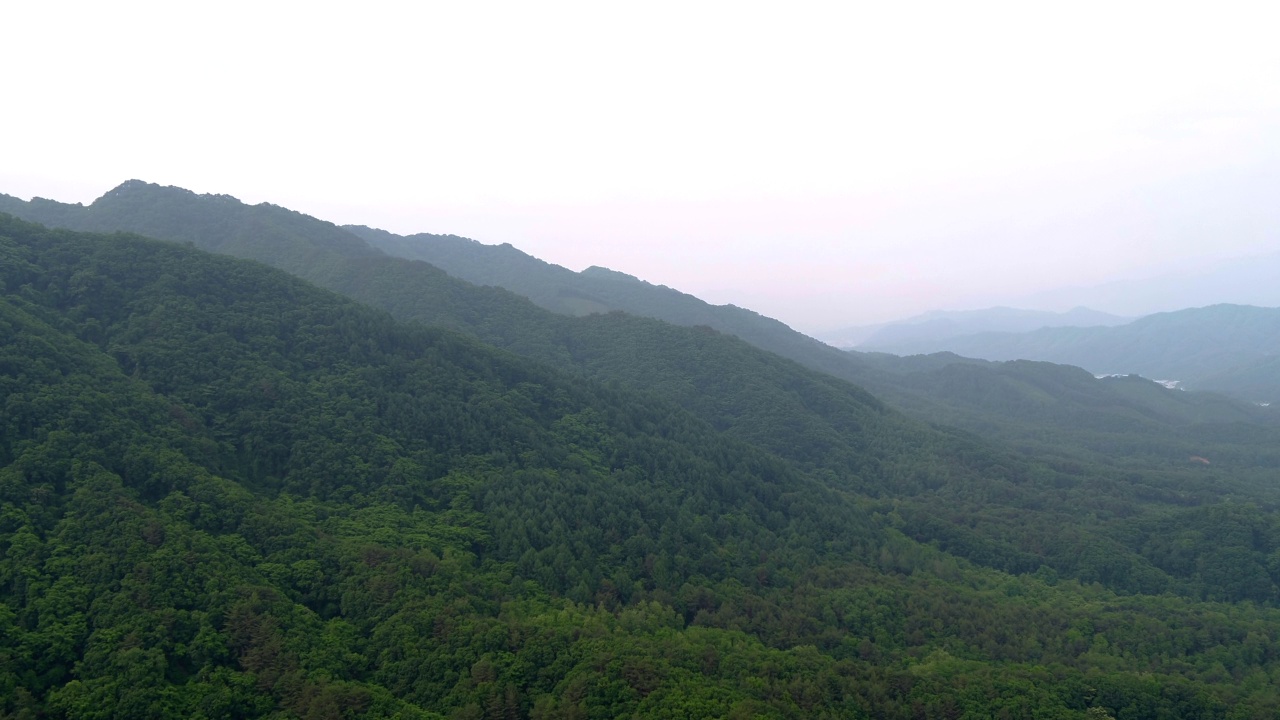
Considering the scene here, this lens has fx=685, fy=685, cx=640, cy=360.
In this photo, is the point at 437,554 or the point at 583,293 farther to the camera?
the point at 583,293

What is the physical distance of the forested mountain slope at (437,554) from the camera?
24.4 m

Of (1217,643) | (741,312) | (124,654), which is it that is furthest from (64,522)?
(741,312)

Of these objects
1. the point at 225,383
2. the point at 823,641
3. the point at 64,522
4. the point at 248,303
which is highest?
the point at 248,303

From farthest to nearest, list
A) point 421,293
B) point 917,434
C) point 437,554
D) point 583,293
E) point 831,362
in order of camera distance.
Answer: point 583,293
point 831,362
point 421,293
point 917,434
point 437,554

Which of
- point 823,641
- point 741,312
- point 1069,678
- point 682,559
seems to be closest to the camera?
point 1069,678

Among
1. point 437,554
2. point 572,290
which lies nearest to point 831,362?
point 572,290

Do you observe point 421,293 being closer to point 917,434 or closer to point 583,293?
point 583,293

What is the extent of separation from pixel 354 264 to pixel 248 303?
4023cm

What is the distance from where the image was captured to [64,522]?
2717cm

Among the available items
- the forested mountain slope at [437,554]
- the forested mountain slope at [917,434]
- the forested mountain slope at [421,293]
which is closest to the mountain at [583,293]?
the forested mountain slope at [421,293]

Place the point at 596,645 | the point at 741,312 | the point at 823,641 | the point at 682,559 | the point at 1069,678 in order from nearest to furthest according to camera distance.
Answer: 1. the point at 596,645
2. the point at 1069,678
3. the point at 823,641
4. the point at 682,559
5. the point at 741,312

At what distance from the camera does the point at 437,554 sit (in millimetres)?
35156

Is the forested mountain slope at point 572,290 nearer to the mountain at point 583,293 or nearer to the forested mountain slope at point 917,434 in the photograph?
the mountain at point 583,293

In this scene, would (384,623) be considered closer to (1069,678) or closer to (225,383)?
(225,383)
